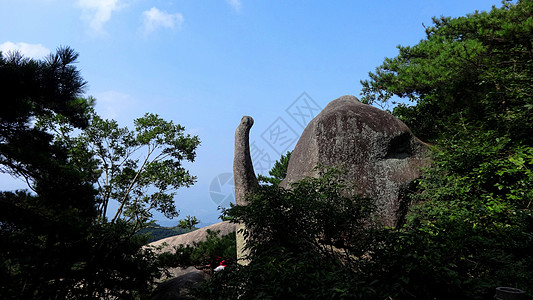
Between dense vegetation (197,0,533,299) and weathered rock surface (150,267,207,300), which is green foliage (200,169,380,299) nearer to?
dense vegetation (197,0,533,299)

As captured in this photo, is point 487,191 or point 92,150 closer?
point 487,191

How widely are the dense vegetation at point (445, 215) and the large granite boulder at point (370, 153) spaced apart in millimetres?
391

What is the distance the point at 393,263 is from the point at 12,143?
478 centimetres

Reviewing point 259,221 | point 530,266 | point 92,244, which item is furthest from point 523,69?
point 92,244

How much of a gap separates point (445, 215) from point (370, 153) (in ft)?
6.34

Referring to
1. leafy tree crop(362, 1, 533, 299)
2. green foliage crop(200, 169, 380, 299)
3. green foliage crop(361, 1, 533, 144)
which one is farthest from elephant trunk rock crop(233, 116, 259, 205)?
green foliage crop(361, 1, 533, 144)

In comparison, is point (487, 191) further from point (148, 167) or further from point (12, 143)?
point (148, 167)

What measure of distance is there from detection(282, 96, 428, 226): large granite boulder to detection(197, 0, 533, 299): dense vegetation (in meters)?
0.39

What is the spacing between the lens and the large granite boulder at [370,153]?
680 cm

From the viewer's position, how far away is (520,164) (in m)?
5.78

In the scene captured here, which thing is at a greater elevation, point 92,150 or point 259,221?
point 92,150

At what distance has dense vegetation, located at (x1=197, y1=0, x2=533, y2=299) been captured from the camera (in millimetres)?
3004

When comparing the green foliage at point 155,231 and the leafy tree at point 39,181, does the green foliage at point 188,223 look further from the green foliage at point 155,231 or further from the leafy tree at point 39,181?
the leafy tree at point 39,181

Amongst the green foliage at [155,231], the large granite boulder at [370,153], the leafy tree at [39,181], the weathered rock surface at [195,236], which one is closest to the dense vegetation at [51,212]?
the leafy tree at [39,181]
